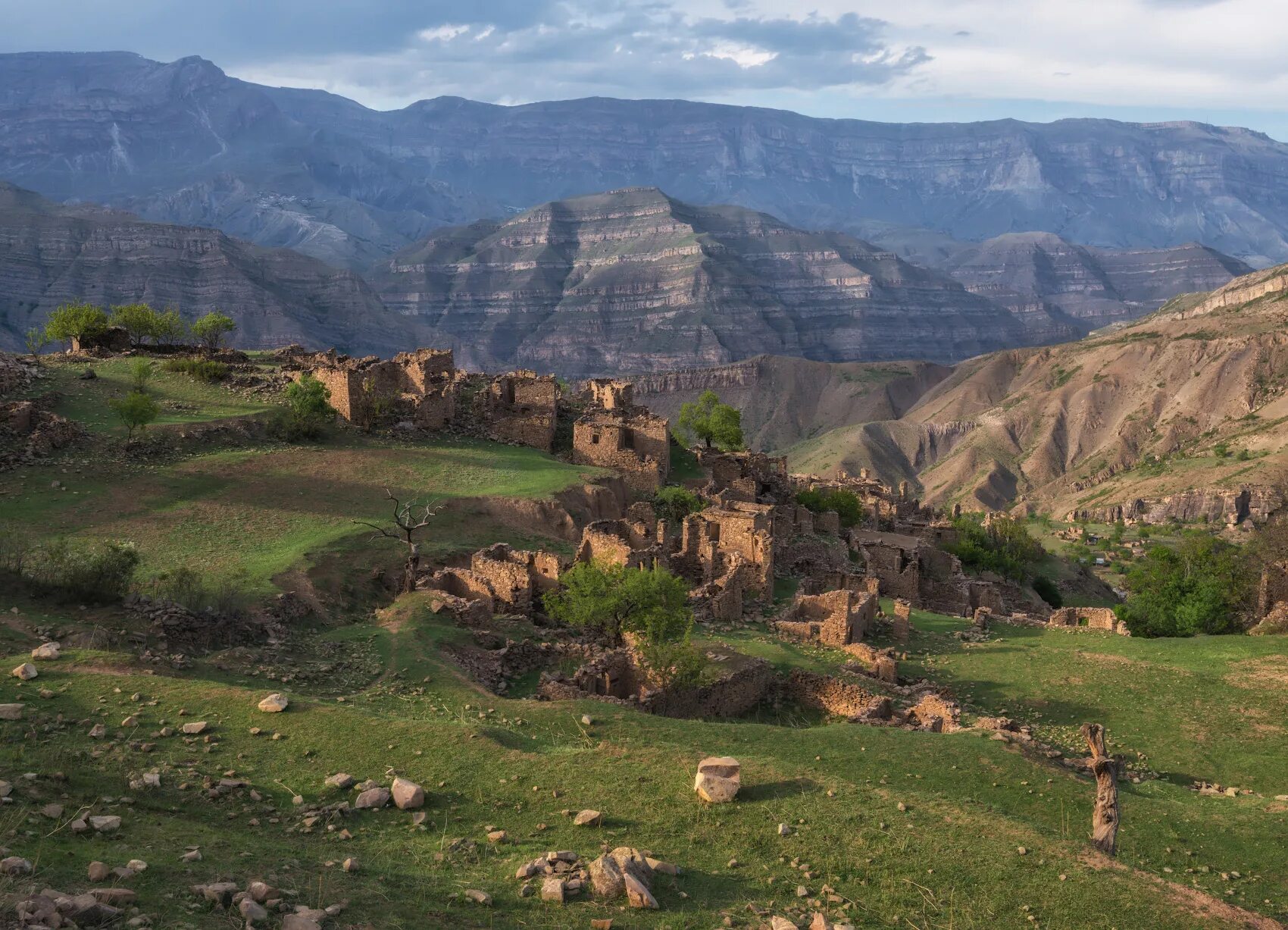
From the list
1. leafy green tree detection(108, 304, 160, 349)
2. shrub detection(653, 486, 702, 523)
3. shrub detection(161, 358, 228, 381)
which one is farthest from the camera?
leafy green tree detection(108, 304, 160, 349)

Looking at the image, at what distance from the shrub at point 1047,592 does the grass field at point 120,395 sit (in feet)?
139

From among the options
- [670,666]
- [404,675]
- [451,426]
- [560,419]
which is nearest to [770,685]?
[670,666]

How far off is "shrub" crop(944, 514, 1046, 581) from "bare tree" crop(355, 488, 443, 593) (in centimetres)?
3092

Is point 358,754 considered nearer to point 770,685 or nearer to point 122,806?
point 122,806

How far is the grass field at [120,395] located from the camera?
44.4 m

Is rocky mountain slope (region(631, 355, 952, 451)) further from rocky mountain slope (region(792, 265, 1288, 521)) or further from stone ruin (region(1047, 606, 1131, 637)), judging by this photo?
stone ruin (region(1047, 606, 1131, 637))

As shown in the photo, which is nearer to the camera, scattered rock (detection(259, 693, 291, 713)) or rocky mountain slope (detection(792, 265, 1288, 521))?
scattered rock (detection(259, 693, 291, 713))

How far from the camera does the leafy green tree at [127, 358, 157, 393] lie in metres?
47.5

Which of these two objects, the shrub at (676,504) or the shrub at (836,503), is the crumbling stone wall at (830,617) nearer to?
the shrub at (676,504)

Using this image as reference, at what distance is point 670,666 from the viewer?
25.1m

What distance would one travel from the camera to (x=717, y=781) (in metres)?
16.4

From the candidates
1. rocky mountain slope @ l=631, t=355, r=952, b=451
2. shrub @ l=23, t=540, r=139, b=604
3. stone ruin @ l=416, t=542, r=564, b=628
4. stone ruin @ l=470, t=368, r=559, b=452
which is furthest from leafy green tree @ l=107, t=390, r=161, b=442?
rocky mountain slope @ l=631, t=355, r=952, b=451

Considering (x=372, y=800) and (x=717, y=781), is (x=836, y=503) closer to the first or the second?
(x=717, y=781)

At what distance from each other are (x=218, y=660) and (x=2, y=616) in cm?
476
